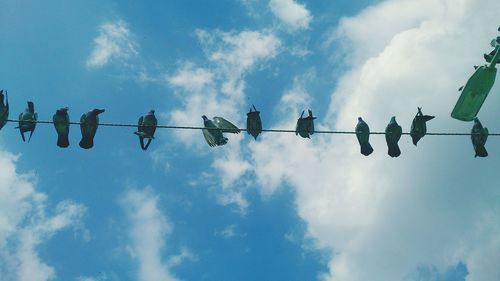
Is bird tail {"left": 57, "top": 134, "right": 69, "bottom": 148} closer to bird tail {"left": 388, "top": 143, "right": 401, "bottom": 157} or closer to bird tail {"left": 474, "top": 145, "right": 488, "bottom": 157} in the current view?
bird tail {"left": 388, "top": 143, "right": 401, "bottom": 157}

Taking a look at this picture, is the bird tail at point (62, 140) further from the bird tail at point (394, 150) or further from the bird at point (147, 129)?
the bird tail at point (394, 150)

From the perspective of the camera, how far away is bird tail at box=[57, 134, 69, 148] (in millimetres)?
→ 12367

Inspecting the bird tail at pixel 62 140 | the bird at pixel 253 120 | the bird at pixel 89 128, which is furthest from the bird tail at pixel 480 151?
the bird tail at pixel 62 140

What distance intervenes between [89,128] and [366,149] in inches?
247

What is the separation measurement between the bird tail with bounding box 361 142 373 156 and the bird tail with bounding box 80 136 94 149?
6110 millimetres

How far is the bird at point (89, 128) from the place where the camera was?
12414 mm

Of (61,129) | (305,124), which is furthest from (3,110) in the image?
(305,124)

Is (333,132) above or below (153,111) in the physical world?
below

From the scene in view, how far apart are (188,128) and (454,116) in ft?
18.3

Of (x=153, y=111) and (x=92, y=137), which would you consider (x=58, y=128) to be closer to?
(x=92, y=137)

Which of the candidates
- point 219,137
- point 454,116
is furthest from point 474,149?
point 219,137

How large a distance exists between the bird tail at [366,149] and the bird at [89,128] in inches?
237

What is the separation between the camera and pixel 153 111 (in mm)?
13438

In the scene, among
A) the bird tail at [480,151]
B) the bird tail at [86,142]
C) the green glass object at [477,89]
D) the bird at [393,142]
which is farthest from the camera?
the bird tail at [480,151]
